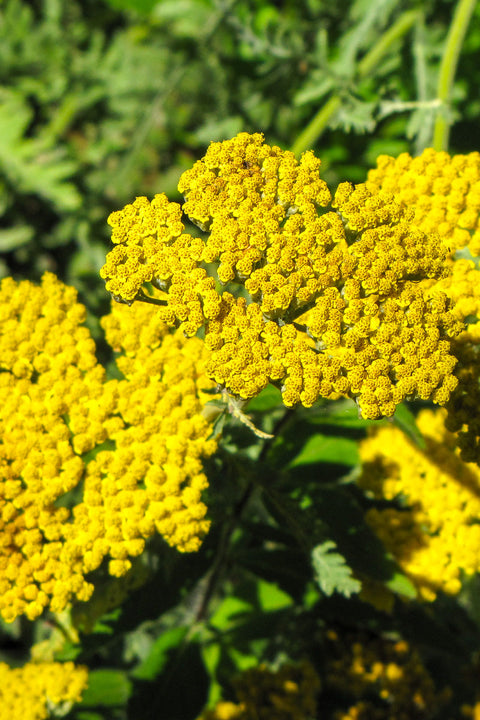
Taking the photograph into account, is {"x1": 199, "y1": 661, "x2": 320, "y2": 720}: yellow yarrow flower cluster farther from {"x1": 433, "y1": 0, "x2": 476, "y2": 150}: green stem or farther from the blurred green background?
{"x1": 433, "y1": 0, "x2": 476, "y2": 150}: green stem

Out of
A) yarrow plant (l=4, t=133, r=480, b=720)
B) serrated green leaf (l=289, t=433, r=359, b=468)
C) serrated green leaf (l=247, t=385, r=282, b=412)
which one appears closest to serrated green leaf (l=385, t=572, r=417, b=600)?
yarrow plant (l=4, t=133, r=480, b=720)

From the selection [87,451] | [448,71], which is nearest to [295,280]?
[87,451]

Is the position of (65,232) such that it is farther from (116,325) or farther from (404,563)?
(404,563)

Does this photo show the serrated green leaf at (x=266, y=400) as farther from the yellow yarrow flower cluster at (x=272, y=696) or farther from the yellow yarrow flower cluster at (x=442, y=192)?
the yellow yarrow flower cluster at (x=272, y=696)

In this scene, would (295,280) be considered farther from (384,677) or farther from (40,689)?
(384,677)

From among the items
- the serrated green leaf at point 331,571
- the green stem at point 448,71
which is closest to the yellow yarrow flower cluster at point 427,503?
the serrated green leaf at point 331,571

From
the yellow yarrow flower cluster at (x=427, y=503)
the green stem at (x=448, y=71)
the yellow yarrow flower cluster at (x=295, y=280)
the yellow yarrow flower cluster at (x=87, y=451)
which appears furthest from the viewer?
the green stem at (x=448, y=71)

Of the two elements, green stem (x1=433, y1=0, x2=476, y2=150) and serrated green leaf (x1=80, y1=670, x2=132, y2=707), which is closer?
serrated green leaf (x1=80, y1=670, x2=132, y2=707)
